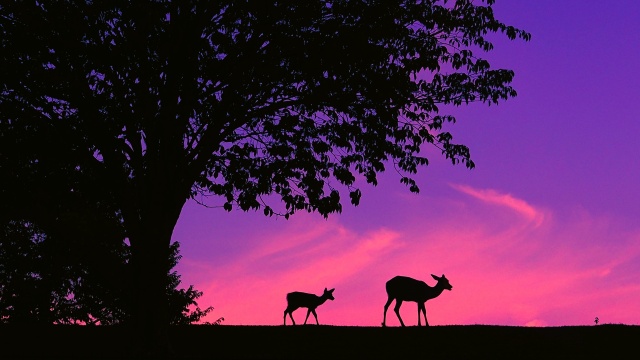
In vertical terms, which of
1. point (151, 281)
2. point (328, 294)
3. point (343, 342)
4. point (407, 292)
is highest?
point (328, 294)

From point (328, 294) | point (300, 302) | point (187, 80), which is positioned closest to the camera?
point (187, 80)

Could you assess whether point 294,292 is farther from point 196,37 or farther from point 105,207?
point 196,37

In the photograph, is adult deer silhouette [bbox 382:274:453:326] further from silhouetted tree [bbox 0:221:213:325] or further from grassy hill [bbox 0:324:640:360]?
silhouetted tree [bbox 0:221:213:325]

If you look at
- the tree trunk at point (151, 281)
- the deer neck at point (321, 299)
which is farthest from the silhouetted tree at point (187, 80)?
the deer neck at point (321, 299)

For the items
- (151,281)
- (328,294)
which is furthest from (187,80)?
(328,294)

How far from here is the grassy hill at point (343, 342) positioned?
25250mm

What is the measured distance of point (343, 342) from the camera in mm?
26859

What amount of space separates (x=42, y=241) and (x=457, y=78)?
77.8 ft

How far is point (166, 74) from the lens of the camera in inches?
965

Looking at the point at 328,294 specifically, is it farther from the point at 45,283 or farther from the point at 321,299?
the point at 45,283

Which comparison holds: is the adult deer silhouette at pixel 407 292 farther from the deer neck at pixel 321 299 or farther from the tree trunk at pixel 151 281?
the tree trunk at pixel 151 281

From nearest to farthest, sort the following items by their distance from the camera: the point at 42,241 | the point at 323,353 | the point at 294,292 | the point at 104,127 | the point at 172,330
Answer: the point at 104,127 < the point at 323,353 < the point at 172,330 < the point at 294,292 < the point at 42,241

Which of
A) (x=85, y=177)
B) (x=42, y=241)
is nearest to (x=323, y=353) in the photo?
(x=85, y=177)

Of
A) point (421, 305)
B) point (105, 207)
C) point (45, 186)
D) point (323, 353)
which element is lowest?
point (323, 353)
